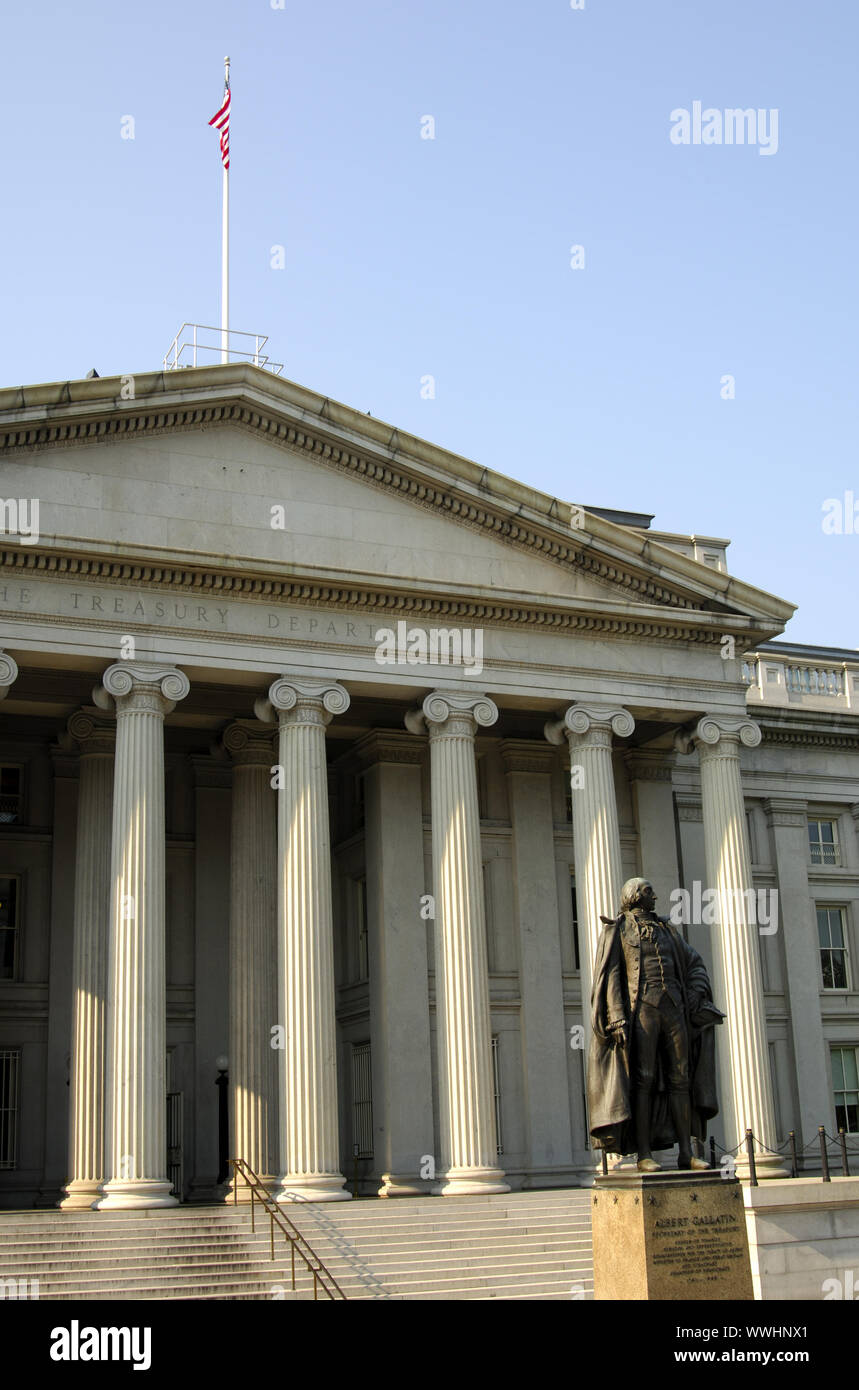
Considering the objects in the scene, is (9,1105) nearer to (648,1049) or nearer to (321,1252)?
(321,1252)

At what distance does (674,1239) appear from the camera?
49.1 feet

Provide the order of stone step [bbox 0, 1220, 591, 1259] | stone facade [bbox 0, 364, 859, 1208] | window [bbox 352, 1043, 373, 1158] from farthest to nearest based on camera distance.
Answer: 1. window [bbox 352, 1043, 373, 1158]
2. stone facade [bbox 0, 364, 859, 1208]
3. stone step [bbox 0, 1220, 591, 1259]

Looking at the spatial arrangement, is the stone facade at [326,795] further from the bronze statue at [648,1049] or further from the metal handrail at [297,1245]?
the bronze statue at [648,1049]

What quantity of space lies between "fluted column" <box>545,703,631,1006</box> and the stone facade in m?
0.07

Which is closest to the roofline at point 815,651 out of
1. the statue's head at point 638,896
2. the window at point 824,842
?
the window at point 824,842

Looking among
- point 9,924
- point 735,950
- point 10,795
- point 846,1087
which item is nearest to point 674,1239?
point 735,950

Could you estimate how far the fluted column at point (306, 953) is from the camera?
27.4 m

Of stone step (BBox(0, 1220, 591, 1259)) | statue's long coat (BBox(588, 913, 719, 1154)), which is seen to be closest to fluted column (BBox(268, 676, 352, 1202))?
stone step (BBox(0, 1220, 591, 1259))

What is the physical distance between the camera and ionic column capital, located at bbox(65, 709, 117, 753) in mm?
31672

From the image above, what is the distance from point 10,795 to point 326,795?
7912 mm

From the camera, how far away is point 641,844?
3619cm

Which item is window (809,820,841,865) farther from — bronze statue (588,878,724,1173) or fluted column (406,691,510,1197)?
bronze statue (588,878,724,1173)
